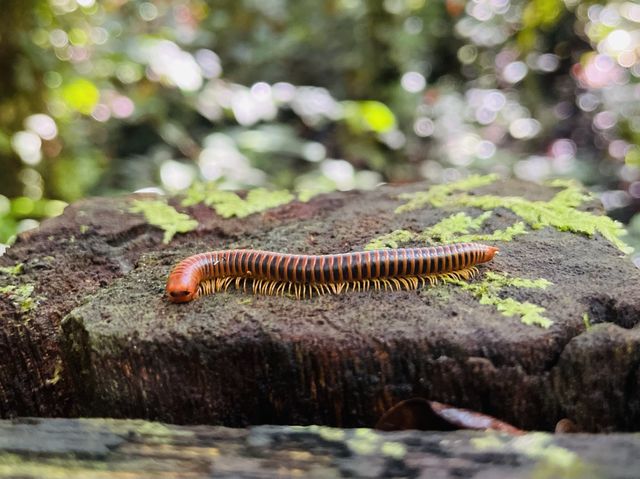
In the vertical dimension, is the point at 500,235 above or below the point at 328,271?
above

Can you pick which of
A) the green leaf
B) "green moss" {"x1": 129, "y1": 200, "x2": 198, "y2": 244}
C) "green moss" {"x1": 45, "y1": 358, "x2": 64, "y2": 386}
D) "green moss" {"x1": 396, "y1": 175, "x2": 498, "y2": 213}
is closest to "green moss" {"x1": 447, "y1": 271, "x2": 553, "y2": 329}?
"green moss" {"x1": 396, "y1": 175, "x2": 498, "y2": 213}

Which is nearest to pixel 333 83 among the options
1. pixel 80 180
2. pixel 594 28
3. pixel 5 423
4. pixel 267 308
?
pixel 594 28

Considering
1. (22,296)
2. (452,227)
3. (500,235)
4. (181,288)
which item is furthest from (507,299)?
(22,296)

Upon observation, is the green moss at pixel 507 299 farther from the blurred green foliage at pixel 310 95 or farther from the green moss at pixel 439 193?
the blurred green foliage at pixel 310 95

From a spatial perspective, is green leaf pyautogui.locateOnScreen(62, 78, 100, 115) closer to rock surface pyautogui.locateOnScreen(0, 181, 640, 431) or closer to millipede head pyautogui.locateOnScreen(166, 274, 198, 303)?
rock surface pyautogui.locateOnScreen(0, 181, 640, 431)

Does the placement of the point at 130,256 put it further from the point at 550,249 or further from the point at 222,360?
the point at 550,249

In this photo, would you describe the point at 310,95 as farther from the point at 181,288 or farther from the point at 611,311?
the point at 611,311
